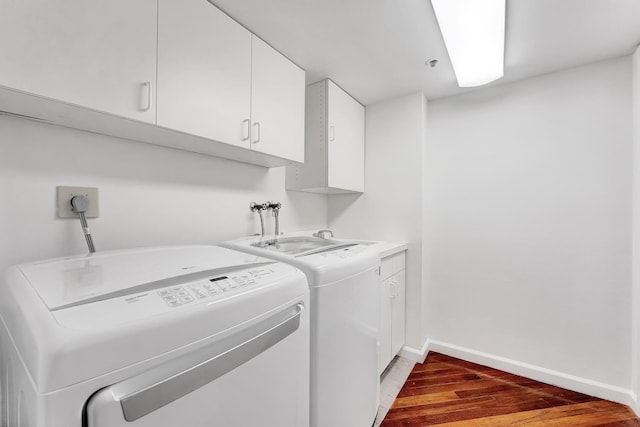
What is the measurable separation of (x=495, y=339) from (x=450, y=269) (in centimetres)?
58

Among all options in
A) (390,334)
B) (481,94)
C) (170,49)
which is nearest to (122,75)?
(170,49)

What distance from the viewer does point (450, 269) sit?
7.09ft

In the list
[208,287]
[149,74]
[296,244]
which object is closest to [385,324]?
[296,244]

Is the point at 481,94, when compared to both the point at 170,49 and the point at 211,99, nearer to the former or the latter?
the point at 211,99

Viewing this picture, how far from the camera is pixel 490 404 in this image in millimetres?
1600

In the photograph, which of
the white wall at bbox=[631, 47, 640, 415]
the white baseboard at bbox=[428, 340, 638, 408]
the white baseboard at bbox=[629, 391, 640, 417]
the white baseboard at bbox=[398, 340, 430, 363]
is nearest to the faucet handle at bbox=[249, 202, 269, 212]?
the white baseboard at bbox=[398, 340, 430, 363]

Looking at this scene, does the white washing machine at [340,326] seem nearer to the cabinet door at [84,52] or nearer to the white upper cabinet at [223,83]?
the white upper cabinet at [223,83]

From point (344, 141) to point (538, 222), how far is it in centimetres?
150

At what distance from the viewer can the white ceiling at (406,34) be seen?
1.25 m

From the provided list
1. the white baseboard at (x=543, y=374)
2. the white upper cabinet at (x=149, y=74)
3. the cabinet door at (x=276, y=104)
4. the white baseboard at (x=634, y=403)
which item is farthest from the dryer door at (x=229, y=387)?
the white baseboard at (x=634, y=403)

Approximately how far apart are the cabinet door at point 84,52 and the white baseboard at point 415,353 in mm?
2256

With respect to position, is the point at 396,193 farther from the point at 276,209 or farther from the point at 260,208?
the point at 260,208

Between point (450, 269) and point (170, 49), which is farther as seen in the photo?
point (450, 269)

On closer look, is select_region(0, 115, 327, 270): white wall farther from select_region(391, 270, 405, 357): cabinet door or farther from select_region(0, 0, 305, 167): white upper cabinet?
select_region(391, 270, 405, 357): cabinet door
